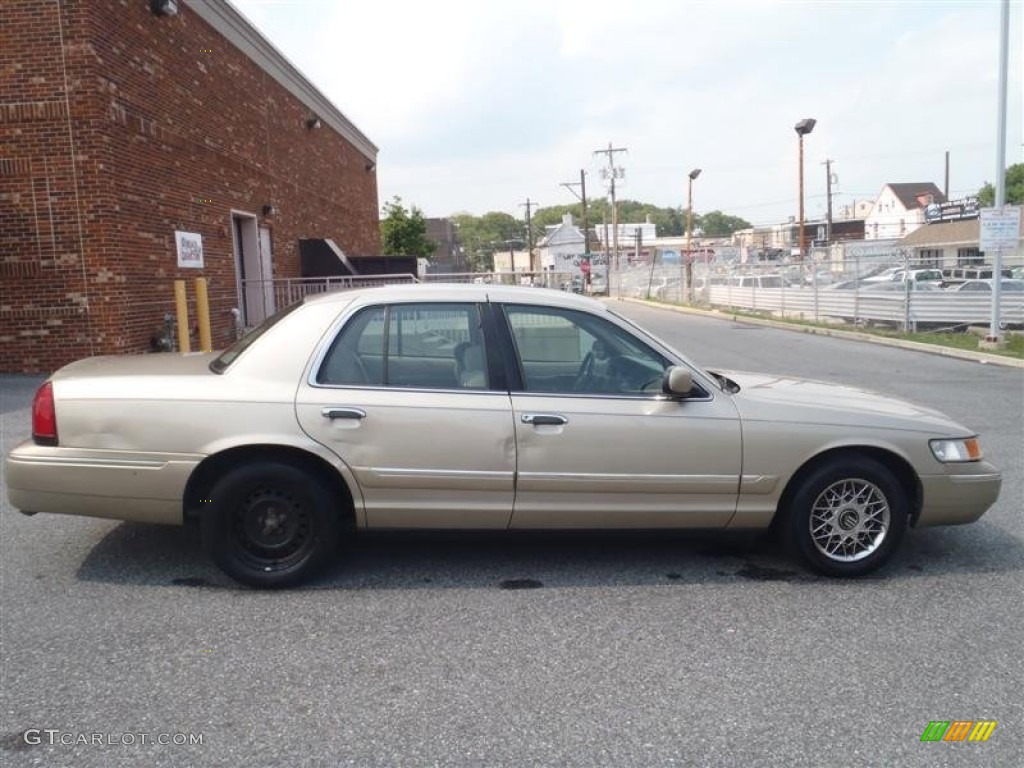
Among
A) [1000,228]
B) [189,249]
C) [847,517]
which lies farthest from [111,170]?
[1000,228]

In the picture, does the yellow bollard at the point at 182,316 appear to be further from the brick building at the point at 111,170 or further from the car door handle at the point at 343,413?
the car door handle at the point at 343,413

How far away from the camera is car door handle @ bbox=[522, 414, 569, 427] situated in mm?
4227

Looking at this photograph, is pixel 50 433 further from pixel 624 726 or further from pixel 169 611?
pixel 624 726

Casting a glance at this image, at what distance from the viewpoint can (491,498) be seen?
427 centimetres

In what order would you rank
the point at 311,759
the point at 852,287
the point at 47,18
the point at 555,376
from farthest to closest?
the point at 852,287, the point at 47,18, the point at 555,376, the point at 311,759

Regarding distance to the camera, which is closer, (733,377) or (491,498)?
(491,498)

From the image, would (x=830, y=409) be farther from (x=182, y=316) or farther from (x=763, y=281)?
(x=763, y=281)

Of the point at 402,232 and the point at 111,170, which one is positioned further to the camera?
the point at 402,232

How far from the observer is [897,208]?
98.1 meters

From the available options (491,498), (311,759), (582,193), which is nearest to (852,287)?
(491,498)

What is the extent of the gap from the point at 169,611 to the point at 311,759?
155cm

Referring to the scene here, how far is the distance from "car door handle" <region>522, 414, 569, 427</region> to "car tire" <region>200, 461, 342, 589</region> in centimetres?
107

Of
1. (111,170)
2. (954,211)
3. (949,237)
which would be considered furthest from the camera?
(954,211)

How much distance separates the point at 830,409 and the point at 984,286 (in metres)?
19.1
